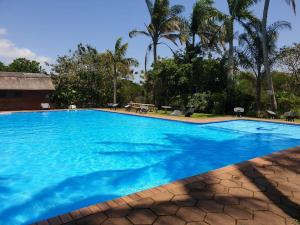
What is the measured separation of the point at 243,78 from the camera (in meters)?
21.8

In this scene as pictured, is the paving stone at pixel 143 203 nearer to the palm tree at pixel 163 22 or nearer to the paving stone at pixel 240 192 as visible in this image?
the paving stone at pixel 240 192

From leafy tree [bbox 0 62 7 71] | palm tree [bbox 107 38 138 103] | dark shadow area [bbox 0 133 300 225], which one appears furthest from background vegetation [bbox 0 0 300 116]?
leafy tree [bbox 0 62 7 71]

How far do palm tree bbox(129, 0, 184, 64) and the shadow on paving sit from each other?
21735 millimetres

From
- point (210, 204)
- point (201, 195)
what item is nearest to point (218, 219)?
point (210, 204)

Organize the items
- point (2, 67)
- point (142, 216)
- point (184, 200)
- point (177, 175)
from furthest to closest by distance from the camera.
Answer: point (2, 67) → point (177, 175) → point (184, 200) → point (142, 216)

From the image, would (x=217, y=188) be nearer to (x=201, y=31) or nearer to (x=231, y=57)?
(x=231, y=57)

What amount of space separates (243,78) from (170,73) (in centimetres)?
650

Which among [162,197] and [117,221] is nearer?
[117,221]

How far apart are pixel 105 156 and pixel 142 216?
19.6ft

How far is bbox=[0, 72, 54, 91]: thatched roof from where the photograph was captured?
25.9 meters

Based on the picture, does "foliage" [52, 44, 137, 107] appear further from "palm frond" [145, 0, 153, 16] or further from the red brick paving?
the red brick paving

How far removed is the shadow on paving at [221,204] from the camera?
3.72m

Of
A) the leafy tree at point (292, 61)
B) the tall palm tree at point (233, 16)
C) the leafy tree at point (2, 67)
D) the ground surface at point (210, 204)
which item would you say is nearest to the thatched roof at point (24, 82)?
the tall palm tree at point (233, 16)

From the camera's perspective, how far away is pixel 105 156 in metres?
9.60
